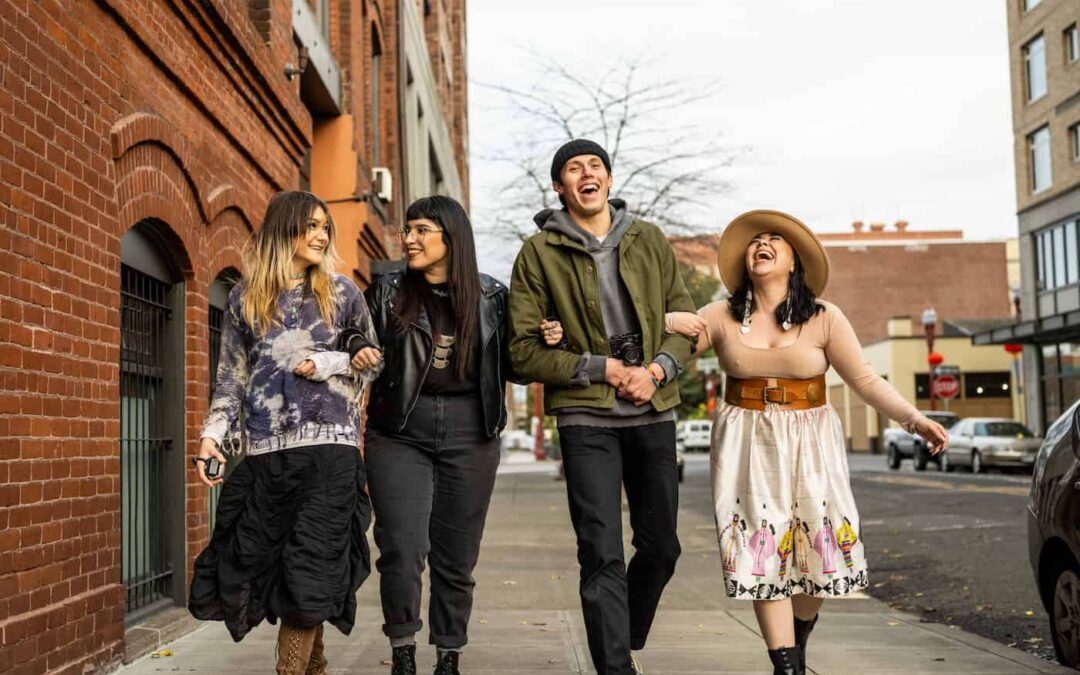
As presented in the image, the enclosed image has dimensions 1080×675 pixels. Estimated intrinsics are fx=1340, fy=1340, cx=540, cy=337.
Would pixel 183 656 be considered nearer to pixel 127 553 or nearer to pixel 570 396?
pixel 127 553

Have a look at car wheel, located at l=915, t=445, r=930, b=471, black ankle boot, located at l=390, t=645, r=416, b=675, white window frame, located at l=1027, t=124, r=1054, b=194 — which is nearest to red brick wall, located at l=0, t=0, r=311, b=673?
black ankle boot, located at l=390, t=645, r=416, b=675

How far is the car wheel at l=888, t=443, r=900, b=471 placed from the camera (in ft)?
117

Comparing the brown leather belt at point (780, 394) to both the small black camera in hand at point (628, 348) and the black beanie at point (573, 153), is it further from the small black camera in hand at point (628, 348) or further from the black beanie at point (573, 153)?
the black beanie at point (573, 153)

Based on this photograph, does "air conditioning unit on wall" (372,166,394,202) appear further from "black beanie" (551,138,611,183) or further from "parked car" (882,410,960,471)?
"parked car" (882,410,960,471)

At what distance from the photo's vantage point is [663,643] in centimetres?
696

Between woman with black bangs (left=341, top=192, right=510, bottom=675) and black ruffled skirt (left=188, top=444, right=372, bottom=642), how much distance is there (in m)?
0.25

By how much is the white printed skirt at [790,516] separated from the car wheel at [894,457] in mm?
31799

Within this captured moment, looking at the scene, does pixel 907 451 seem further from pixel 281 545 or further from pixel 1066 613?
pixel 281 545

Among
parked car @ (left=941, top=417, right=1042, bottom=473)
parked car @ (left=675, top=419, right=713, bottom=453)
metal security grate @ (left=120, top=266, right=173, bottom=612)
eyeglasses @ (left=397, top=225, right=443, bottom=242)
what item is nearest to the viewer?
eyeglasses @ (left=397, top=225, right=443, bottom=242)

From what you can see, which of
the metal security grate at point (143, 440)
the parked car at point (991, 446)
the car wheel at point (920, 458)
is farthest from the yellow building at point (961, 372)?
the metal security grate at point (143, 440)

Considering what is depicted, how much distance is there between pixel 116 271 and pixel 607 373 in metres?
2.39

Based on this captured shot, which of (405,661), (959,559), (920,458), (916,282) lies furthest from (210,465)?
(916,282)

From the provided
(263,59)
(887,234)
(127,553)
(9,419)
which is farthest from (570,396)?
(887,234)

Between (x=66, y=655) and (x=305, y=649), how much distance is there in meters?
1.04
